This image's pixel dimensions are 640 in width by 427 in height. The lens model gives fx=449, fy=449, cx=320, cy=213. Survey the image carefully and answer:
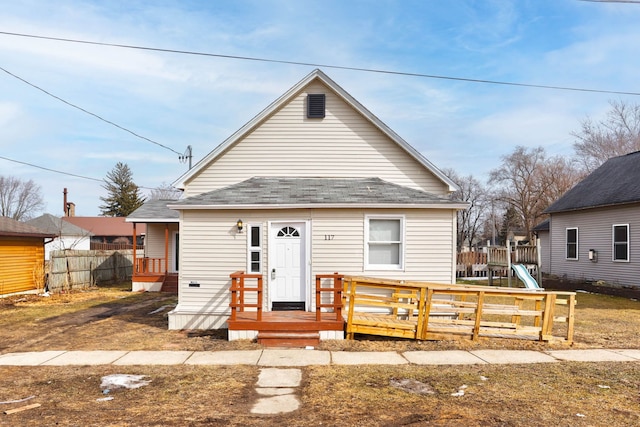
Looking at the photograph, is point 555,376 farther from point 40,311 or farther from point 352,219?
point 40,311

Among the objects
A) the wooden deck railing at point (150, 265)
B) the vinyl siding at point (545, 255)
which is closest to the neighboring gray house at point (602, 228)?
the vinyl siding at point (545, 255)

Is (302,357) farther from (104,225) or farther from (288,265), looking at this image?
(104,225)

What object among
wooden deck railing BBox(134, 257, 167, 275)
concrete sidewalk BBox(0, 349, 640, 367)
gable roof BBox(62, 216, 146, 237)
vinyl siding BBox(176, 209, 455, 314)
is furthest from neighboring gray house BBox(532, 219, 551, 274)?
gable roof BBox(62, 216, 146, 237)

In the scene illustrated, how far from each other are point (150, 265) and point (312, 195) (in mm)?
12965

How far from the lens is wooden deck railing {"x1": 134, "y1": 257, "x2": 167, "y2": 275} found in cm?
2097

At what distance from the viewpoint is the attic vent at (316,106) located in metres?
13.0

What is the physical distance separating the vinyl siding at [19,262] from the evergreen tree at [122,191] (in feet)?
125

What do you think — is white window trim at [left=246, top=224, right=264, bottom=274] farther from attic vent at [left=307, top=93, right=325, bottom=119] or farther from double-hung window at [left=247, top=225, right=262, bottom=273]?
attic vent at [left=307, top=93, right=325, bottom=119]

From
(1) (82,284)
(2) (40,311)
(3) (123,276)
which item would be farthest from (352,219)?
(3) (123,276)

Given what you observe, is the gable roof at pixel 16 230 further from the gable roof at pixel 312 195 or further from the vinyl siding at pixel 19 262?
the gable roof at pixel 312 195

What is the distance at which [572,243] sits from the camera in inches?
846

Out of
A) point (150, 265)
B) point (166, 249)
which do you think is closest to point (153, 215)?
point (166, 249)

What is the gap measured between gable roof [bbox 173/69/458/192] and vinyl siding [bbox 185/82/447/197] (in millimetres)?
175

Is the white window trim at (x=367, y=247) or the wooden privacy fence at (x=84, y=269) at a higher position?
the white window trim at (x=367, y=247)
